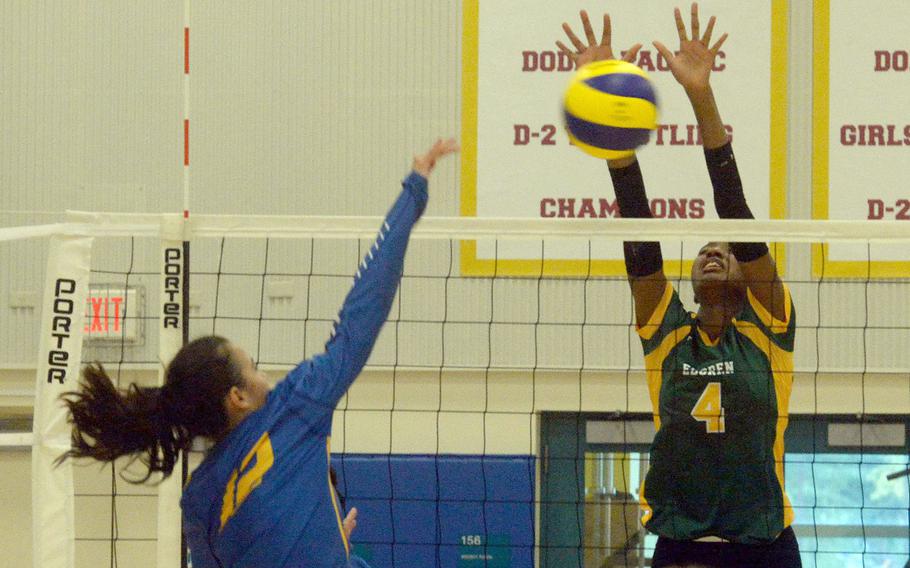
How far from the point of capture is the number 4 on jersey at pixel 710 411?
10.5 ft

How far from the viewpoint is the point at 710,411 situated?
10.5ft

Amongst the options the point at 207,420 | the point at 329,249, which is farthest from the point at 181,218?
the point at 329,249

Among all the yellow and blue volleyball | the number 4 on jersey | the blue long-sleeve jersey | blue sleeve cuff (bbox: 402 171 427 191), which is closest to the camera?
the blue long-sleeve jersey

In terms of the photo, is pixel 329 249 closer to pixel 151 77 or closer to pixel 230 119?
pixel 230 119

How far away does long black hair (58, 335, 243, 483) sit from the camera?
226 centimetres

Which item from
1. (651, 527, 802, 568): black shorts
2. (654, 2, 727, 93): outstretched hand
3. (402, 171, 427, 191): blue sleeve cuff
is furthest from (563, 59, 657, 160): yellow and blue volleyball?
(651, 527, 802, 568): black shorts

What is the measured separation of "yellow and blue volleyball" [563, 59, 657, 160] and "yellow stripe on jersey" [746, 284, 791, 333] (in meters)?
0.56

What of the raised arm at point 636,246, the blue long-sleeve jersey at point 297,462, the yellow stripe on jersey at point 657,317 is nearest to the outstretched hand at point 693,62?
the raised arm at point 636,246

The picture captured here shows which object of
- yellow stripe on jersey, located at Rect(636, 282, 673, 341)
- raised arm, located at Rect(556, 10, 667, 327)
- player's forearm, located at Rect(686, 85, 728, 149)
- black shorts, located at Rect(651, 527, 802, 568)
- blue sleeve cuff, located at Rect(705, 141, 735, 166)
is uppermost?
player's forearm, located at Rect(686, 85, 728, 149)

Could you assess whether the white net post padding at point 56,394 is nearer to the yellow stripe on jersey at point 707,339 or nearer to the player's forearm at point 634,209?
the player's forearm at point 634,209

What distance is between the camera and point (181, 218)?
3.50m

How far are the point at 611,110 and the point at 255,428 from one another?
1.38 m

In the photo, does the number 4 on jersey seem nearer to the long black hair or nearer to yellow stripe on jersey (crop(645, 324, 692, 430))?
yellow stripe on jersey (crop(645, 324, 692, 430))

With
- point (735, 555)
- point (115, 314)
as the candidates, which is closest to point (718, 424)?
point (735, 555)
